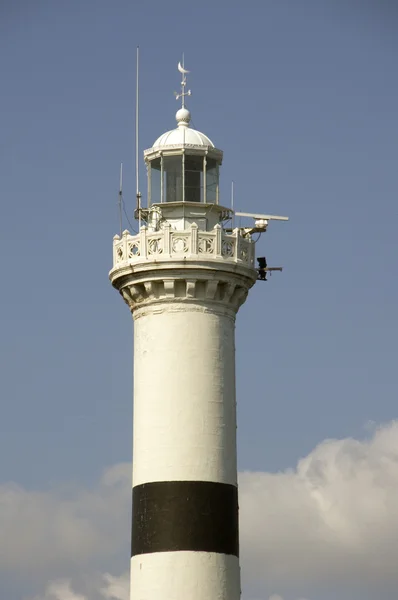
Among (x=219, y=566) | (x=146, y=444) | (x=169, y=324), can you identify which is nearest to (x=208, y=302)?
(x=169, y=324)

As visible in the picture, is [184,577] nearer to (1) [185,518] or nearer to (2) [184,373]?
(1) [185,518]

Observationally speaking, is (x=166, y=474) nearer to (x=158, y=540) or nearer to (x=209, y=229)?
(x=158, y=540)

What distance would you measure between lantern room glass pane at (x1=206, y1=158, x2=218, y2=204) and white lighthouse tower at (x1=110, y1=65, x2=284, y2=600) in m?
0.04

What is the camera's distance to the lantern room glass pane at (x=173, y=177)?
41.5 m

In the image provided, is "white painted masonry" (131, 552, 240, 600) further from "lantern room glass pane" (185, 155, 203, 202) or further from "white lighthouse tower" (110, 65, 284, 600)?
"lantern room glass pane" (185, 155, 203, 202)

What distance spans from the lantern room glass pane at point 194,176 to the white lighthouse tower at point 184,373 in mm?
26

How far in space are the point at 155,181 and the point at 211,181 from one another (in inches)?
57.5

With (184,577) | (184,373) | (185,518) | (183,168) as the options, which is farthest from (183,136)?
(184,577)

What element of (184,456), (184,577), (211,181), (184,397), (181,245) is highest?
(211,181)

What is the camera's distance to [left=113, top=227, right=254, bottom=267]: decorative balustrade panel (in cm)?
4000

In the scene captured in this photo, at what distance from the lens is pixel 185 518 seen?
39094 mm

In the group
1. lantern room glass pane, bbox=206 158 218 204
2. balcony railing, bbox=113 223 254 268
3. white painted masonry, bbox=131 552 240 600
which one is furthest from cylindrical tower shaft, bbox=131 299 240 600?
lantern room glass pane, bbox=206 158 218 204

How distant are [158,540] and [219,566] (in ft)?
5.32

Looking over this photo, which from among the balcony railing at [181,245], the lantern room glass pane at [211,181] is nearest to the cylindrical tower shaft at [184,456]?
the balcony railing at [181,245]
